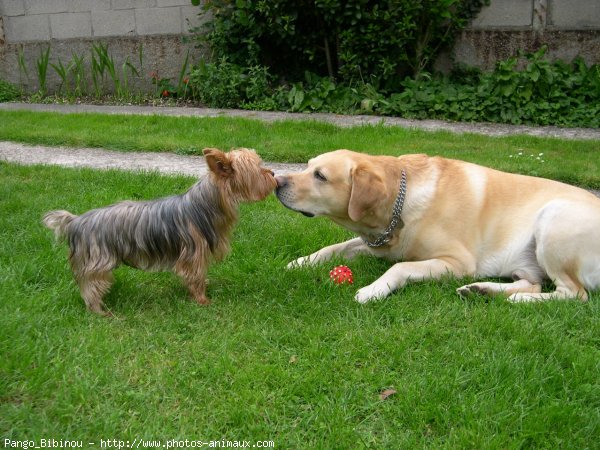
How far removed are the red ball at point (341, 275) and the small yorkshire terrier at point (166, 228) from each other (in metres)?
0.87

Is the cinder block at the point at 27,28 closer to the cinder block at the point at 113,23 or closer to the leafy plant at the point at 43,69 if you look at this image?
the leafy plant at the point at 43,69

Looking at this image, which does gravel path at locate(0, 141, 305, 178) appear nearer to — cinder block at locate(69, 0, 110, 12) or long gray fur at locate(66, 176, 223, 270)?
long gray fur at locate(66, 176, 223, 270)

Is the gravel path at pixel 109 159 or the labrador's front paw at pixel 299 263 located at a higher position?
the gravel path at pixel 109 159

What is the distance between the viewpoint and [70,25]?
41.5 feet

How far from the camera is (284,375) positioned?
323 cm

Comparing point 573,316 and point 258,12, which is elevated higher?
point 258,12

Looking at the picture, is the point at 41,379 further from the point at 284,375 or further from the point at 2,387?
the point at 284,375

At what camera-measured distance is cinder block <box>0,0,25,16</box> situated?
12844mm

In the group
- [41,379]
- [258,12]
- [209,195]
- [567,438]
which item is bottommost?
[567,438]

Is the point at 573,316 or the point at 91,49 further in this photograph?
the point at 91,49

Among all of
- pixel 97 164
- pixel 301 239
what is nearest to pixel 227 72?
pixel 97 164

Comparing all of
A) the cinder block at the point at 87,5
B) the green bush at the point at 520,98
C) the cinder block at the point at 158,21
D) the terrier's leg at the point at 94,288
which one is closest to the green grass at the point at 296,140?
the green bush at the point at 520,98

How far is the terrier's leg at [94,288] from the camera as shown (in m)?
3.83

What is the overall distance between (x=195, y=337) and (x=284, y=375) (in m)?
0.70
